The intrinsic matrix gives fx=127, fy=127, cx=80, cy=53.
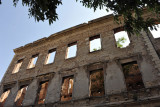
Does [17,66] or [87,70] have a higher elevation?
[17,66]

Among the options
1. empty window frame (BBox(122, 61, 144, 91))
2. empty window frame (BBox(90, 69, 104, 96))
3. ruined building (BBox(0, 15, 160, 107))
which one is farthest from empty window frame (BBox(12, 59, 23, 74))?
empty window frame (BBox(122, 61, 144, 91))

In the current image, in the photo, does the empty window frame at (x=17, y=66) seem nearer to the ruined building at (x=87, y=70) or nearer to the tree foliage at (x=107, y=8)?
the ruined building at (x=87, y=70)

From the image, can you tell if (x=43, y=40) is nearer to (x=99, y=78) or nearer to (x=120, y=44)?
(x=99, y=78)

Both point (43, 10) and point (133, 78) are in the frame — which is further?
point (133, 78)

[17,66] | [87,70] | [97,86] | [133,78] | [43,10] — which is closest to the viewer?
[43,10]

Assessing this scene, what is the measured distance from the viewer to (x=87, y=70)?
354 inches

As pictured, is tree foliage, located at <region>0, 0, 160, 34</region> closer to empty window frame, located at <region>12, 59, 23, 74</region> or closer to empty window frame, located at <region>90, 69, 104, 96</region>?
empty window frame, located at <region>90, 69, 104, 96</region>

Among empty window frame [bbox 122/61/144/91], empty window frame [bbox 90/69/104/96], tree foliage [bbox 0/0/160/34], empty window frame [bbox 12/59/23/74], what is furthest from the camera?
empty window frame [bbox 12/59/23/74]

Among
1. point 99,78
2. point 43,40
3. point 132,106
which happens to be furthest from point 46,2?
point 99,78

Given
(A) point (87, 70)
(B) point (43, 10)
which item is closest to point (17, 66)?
(A) point (87, 70)

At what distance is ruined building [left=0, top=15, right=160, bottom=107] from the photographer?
7.01 meters

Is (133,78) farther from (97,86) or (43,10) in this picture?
(43,10)

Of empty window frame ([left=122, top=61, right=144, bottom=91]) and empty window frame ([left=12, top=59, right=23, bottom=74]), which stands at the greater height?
empty window frame ([left=12, top=59, right=23, bottom=74])

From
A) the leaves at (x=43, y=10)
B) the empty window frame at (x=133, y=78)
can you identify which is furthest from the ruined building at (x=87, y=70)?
the leaves at (x=43, y=10)
